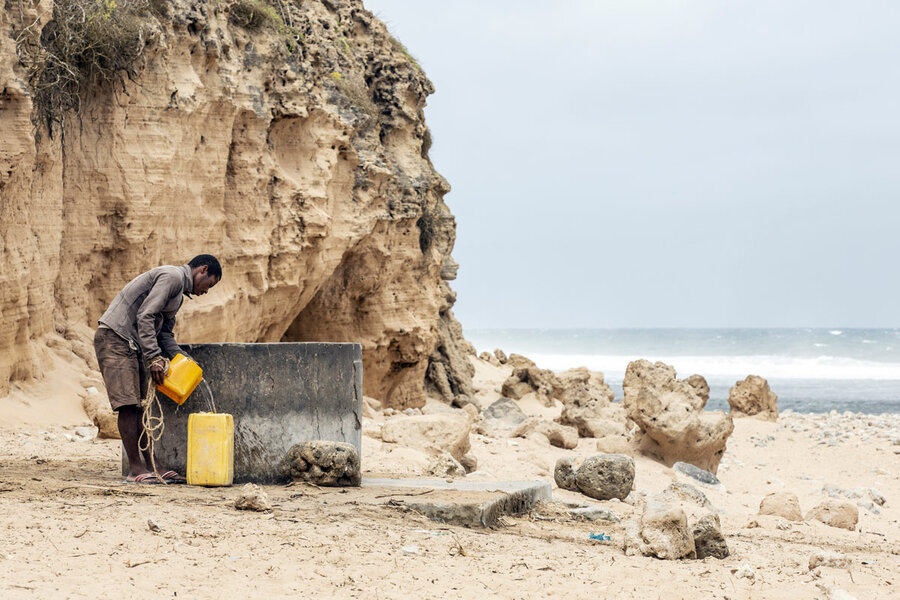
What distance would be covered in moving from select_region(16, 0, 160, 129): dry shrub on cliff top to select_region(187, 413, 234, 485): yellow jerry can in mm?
4170

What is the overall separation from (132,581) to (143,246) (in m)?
6.70

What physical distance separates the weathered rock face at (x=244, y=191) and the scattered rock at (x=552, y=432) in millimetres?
3087

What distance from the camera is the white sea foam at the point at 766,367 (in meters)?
44.9

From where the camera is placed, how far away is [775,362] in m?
50.8

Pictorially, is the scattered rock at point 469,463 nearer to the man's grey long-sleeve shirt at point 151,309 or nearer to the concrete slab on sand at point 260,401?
the concrete slab on sand at point 260,401

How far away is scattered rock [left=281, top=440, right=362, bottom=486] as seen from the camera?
5957mm

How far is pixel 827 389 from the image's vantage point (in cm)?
3559

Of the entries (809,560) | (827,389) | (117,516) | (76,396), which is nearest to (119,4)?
(76,396)

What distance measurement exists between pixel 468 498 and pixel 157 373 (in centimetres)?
208

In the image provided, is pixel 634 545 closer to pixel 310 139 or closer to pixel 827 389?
pixel 310 139

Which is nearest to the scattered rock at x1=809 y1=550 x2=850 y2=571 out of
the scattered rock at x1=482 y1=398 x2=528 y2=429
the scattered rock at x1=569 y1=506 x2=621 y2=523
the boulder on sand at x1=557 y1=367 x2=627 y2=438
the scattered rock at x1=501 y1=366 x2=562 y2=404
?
the scattered rock at x1=569 y1=506 x2=621 y2=523

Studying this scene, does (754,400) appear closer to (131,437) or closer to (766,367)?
(131,437)

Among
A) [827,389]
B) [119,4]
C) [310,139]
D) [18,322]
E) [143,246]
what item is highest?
[119,4]

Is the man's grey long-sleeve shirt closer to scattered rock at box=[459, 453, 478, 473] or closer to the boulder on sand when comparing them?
scattered rock at box=[459, 453, 478, 473]
